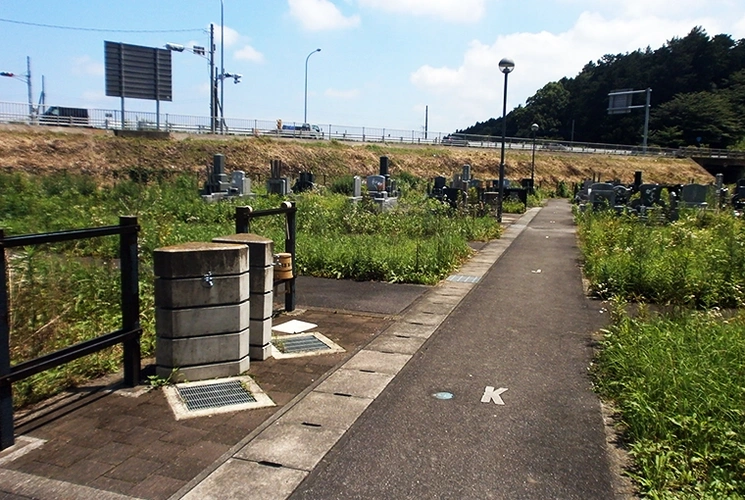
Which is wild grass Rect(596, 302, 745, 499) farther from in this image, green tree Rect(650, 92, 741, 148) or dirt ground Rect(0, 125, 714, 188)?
green tree Rect(650, 92, 741, 148)

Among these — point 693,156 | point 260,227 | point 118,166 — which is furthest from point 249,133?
point 693,156

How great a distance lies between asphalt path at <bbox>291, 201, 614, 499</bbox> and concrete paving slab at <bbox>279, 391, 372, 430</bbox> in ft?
0.37

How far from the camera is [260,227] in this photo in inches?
519

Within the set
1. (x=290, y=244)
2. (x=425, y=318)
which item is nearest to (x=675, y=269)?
(x=425, y=318)

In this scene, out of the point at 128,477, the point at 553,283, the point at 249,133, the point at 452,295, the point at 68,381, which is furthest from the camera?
the point at 249,133

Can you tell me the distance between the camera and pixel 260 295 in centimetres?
637

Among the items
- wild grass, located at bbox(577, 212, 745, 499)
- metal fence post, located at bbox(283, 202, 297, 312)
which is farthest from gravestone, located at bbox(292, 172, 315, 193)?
metal fence post, located at bbox(283, 202, 297, 312)

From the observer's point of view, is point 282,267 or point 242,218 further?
point 282,267

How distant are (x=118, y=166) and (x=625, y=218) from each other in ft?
107

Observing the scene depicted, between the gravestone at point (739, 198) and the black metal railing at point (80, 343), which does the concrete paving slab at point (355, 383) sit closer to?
the black metal railing at point (80, 343)

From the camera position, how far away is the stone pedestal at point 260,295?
6.32 meters

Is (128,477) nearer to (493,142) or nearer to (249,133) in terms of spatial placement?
(249,133)

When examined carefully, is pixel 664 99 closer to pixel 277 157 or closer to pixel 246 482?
pixel 277 157

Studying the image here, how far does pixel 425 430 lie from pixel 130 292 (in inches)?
115
